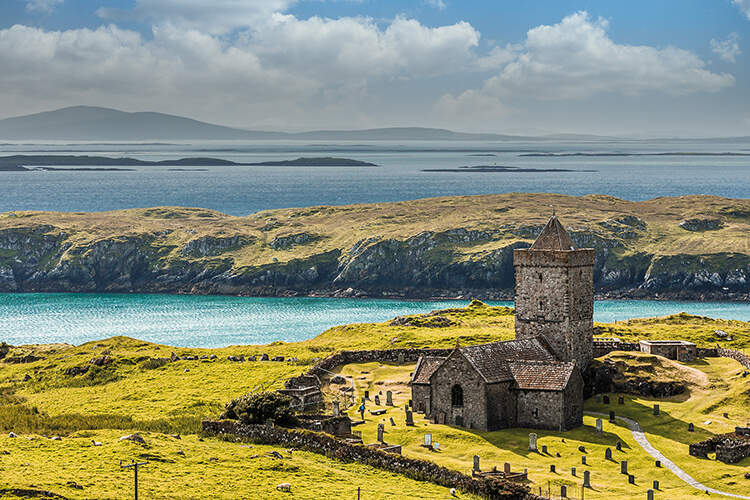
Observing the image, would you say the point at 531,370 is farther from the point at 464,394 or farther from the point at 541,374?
the point at 464,394

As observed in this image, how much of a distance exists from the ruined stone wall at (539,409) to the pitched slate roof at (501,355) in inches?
65.6

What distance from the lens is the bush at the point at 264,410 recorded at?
56625 millimetres

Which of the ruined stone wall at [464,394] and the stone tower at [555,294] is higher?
the stone tower at [555,294]

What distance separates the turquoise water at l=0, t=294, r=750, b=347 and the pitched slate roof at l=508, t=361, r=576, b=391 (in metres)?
70.5

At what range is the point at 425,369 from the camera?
64.9 meters

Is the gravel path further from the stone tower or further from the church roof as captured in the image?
the church roof

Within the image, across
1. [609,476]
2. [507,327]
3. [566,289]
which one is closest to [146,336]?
[507,327]

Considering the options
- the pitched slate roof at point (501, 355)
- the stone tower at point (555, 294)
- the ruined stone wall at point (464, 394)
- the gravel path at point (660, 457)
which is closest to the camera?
the gravel path at point (660, 457)

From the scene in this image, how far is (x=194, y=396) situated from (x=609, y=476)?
32.2m

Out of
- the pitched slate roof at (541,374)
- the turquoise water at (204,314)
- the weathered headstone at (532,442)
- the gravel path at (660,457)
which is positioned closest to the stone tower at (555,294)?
the pitched slate roof at (541,374)

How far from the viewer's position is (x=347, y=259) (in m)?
195

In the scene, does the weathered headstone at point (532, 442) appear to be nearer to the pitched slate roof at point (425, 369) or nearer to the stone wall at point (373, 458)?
the stone wall at point (373, 458)

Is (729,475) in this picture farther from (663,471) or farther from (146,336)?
(146,336)

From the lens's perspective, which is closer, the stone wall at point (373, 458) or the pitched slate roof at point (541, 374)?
the stone wall at point (373, 458)
